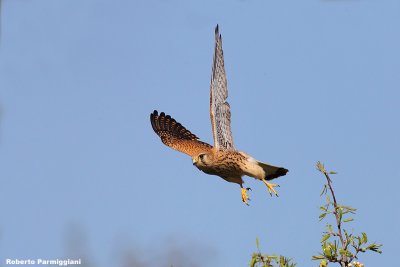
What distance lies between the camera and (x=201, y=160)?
28.5 feet

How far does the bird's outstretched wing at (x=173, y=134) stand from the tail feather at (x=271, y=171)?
1.91 metres

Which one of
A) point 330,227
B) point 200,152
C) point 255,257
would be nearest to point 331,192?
point 330,227

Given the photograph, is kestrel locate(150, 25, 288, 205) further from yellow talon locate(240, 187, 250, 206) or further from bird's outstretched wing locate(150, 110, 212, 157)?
bird's outstretched wing locate(150, 110, 212, 157)

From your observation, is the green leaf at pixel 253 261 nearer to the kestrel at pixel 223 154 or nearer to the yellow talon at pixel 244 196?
the kestrel at pixel 223 154

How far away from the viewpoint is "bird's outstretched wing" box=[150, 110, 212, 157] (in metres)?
10.1

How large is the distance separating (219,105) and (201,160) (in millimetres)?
721

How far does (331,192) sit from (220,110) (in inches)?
186

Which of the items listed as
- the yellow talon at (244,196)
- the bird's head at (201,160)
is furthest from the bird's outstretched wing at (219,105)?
the yellow talon at (244,196)

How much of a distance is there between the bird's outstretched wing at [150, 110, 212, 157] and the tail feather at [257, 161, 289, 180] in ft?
6.27

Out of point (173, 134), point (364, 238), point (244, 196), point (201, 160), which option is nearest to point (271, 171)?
point (244, 196)

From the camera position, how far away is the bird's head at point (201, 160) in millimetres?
8625

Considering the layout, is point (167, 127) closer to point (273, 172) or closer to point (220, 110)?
point (220, 110)

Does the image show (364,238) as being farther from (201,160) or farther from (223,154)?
(201,160)

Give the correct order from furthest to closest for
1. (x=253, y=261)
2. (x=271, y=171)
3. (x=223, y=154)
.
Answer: (x=223, y=154) < (x=271, y=171) < (x=253, y=261)
